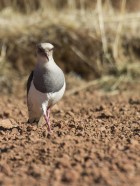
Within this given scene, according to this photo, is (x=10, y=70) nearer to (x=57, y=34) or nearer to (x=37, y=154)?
(x=57, y=34)

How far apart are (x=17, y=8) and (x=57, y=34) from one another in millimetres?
2021

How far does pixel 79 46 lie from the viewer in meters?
11.3

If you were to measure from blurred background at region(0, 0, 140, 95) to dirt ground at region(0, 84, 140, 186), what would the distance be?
3.71 meters

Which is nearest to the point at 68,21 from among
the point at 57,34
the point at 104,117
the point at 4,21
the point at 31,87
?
the point at 57,34

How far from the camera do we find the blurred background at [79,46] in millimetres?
10914

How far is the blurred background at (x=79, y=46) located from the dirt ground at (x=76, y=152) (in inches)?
146

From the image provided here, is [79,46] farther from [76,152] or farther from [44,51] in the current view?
[76,152]

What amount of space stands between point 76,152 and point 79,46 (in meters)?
6.57

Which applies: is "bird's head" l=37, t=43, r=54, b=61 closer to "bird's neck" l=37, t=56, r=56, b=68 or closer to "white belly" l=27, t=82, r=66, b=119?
"bird's neck" l=37, t=56, r=56, b=68

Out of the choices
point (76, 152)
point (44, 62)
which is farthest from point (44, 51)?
point (76, 152)

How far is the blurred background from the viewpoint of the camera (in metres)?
10.9

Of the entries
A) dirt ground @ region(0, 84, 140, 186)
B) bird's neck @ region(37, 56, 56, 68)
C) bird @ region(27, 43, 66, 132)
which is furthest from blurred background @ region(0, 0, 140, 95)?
bird's neck @ region(37, 56, 56, 68)

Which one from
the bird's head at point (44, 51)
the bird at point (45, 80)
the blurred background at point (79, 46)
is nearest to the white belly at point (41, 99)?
the bird at point (45, 80)

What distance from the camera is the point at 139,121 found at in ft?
20.9
